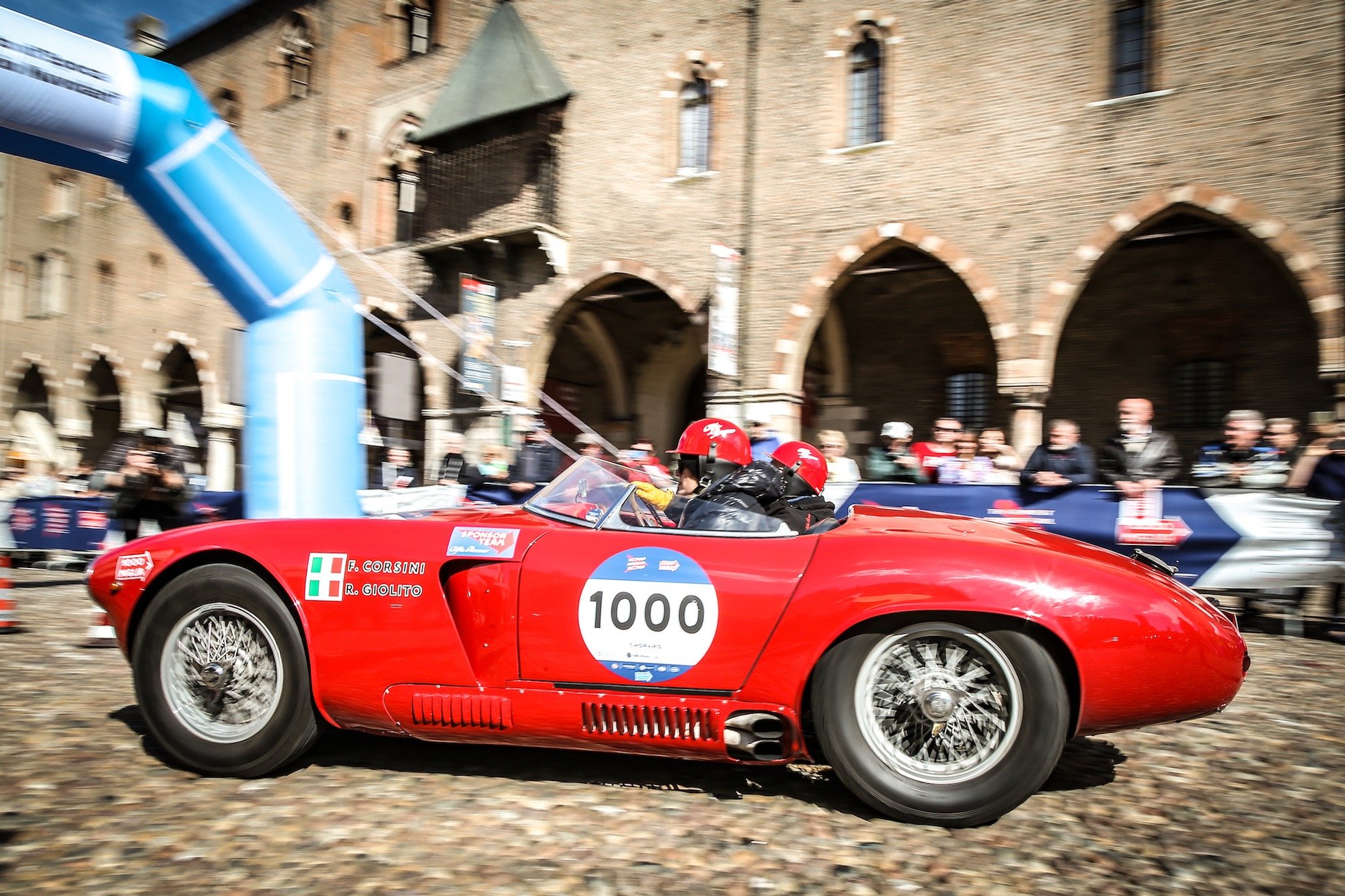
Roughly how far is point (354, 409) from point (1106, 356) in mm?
11755

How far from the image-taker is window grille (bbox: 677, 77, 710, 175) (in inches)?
591

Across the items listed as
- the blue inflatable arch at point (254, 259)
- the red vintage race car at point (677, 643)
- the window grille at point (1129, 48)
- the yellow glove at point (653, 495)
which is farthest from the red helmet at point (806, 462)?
the window grille at point (1129, 48)

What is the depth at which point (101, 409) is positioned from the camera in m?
27.0

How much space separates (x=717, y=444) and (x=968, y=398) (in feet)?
41.9

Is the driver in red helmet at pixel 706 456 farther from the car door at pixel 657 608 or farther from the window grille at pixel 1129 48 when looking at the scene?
the window grille at pixel 1129 48

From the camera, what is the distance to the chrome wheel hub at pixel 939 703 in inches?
120

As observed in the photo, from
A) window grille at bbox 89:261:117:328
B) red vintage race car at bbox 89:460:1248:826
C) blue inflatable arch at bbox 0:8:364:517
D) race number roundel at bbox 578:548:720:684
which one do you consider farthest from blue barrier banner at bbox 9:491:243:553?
window grille at bbox 89:261:117:328

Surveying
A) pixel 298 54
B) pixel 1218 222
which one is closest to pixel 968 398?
pixel 1218 222

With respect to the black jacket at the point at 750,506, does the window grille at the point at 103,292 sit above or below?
above

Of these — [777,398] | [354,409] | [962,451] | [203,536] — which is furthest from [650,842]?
[777,398]

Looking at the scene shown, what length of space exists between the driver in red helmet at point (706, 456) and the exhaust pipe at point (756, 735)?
1234 mm

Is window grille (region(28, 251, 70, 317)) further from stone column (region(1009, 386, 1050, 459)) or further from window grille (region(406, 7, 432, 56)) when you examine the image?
stone column (region(1009, 386, 1050, 459))

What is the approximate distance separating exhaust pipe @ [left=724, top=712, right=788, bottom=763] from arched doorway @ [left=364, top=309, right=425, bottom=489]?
970 cm

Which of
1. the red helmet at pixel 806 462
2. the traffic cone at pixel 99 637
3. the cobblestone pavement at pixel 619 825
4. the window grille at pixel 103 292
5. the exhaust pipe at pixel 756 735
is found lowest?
the traffic cone at pixel 99 637
